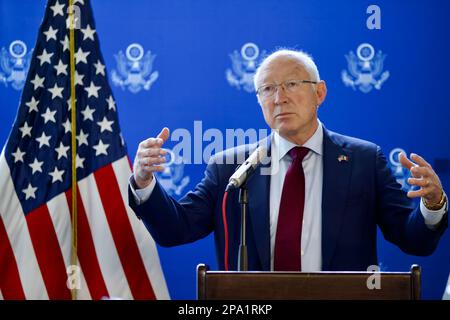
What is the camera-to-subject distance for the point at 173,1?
3523 mm

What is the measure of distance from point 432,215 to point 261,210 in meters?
0.67

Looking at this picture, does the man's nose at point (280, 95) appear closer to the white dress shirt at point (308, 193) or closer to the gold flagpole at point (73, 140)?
the white dress shirt at point (308, 193)

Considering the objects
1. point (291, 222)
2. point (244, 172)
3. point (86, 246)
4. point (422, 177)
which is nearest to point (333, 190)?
point (291, 222)

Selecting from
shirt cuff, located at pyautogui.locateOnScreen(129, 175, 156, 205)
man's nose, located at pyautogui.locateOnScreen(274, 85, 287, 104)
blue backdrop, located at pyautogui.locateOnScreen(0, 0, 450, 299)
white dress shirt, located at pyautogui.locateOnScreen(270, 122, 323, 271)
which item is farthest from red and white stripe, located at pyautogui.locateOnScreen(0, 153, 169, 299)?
man's nose, located at pyautogui.locateOnScreen(274, 85, 287, 104)

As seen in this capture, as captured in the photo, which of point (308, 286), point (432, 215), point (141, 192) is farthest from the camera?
point (141, 192)

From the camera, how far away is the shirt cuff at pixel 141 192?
8.37 feet

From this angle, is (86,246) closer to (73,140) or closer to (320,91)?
(73,140)

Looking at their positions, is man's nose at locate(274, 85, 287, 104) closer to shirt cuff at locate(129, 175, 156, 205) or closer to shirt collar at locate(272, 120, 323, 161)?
shirt collar at locate(272, 120, 323, 161)

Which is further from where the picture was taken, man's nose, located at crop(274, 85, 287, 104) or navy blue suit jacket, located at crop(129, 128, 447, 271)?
man's nose, located at crop(274, 85, 287, 104)

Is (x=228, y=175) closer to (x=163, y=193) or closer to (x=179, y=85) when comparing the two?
(x=163, y=193)

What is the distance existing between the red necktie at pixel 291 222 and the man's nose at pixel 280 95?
0.87ft

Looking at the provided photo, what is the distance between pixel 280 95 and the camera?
276 centimetres

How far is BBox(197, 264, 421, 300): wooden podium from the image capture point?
5.28 ft
